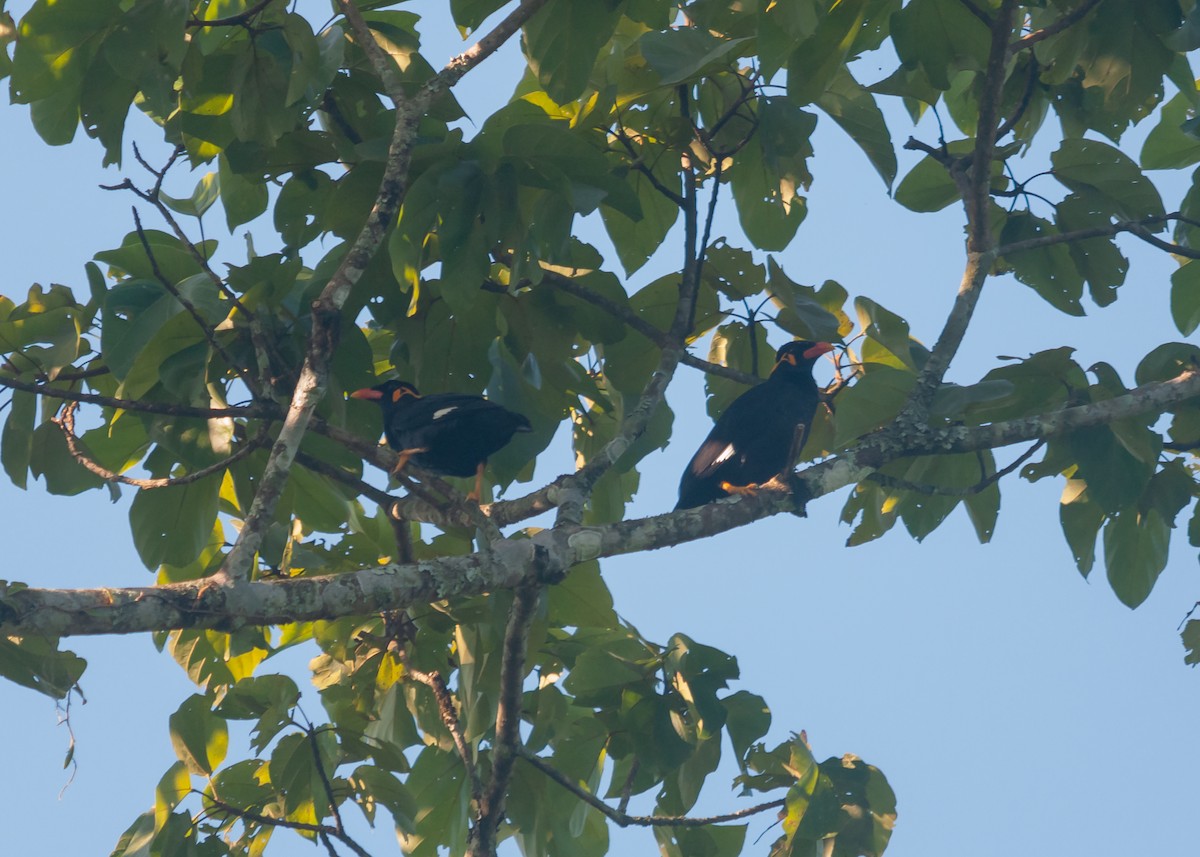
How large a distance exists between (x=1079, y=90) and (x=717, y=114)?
5.28ft

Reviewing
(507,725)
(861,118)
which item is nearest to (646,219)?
(861,118)

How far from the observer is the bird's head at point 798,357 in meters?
6.55

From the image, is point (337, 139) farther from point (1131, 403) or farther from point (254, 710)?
point (1131, 403)

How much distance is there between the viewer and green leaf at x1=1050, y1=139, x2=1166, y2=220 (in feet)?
15.4

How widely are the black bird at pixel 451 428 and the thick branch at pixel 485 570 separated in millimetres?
904

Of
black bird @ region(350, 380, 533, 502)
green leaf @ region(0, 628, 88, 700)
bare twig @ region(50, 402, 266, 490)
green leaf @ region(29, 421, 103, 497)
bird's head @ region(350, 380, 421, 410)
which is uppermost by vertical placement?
bird's head @ region(350, 380, 421, 410)

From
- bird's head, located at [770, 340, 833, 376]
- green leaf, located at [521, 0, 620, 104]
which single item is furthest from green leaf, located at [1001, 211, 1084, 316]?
green leaf, located at [521, 0, 620, 104]

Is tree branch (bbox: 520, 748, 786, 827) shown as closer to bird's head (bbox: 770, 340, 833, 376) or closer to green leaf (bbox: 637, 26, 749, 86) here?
green leaf (bbox: 637, 26, 749, 86)

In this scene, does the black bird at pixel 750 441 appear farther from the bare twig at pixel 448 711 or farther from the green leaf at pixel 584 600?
the bare twig at pixel 448 711

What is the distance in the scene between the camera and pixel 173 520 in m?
4.16

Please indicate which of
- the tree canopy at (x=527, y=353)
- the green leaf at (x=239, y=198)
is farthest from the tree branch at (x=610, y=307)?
the green leaf at (x=239, y=198)

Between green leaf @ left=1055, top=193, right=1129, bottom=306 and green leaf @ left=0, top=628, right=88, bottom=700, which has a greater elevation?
green leaf @ left=1055, top=193, right=1129, bottom=306

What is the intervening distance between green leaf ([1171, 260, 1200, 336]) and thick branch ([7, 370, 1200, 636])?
2.52 ft

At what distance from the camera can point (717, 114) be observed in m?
4.63
